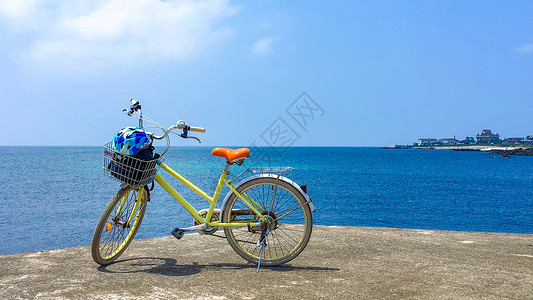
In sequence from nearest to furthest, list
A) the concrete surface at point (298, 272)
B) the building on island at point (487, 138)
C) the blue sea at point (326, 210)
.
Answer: the concrete surface at point (298, 272) < the blue sea at point (326, 210) < the building on island at point (487, 138)

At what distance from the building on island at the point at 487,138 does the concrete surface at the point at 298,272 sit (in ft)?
673

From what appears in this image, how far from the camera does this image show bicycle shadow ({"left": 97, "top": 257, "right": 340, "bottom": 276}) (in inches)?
164

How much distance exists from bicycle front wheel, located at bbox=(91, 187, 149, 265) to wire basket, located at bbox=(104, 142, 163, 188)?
0.16 meters

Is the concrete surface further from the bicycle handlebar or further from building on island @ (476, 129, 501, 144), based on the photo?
building on island @ (476, 129, 501, 144)

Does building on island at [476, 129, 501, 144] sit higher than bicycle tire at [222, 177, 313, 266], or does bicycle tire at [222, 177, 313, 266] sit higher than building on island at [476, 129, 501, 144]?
building on island at [476, 129, 501, 144]

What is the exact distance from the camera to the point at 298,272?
4148 mm

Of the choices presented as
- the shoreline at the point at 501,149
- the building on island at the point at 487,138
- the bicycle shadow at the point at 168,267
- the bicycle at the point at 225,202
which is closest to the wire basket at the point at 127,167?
the bicycle at the point at 225,202

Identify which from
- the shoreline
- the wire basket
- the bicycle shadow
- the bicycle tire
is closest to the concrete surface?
the bicycle shadow

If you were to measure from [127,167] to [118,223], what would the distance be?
67 cm

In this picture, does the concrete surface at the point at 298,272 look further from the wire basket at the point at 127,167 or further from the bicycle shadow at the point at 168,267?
the wire basket at the point at 127,167

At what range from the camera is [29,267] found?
4371 mm

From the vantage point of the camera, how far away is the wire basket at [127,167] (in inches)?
164

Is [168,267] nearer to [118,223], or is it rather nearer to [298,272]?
[118,223]

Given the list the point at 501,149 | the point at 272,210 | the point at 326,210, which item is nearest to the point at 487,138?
the point at 501,149
